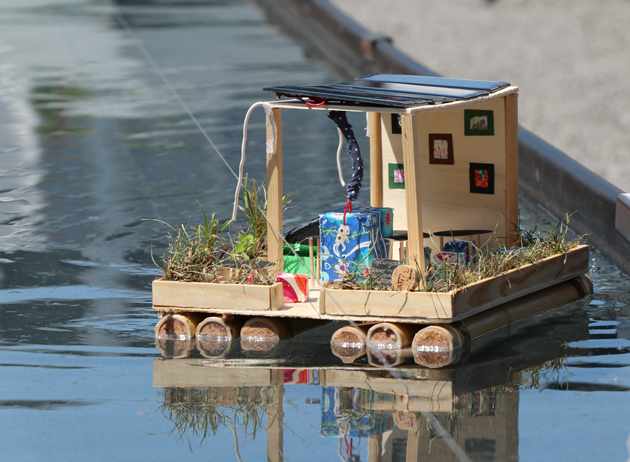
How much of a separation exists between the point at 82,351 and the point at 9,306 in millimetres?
1319

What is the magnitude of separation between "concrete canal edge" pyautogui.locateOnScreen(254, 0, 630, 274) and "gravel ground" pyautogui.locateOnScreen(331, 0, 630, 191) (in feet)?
2.93

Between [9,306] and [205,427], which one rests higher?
[9,306]

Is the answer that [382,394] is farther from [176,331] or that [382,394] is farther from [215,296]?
[176,331]

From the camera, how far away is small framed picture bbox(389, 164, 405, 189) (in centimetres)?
783

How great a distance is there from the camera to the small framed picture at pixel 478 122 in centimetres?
748

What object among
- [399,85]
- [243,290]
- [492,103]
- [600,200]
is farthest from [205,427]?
[600,200]

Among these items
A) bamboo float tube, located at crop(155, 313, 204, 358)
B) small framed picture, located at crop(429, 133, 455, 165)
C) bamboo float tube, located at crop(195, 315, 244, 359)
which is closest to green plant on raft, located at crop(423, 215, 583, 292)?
small framed picture, located at crop(429, 133, 455, 165)

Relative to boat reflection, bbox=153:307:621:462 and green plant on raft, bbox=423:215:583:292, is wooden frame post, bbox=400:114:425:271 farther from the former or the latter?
boat reflection, bbox=153:307:621:462

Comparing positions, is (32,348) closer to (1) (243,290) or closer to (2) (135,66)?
(1) (243,290)

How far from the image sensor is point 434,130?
770 centimetres

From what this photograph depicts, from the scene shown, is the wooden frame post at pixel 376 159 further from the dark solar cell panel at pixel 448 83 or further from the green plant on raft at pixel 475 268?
the green plant on raft at pixel 475 268

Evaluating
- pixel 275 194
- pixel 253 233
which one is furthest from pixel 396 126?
pixel 275 194

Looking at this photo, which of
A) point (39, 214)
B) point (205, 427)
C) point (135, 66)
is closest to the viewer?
point (205, 427)

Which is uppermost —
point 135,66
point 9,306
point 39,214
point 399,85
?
point 135,66
